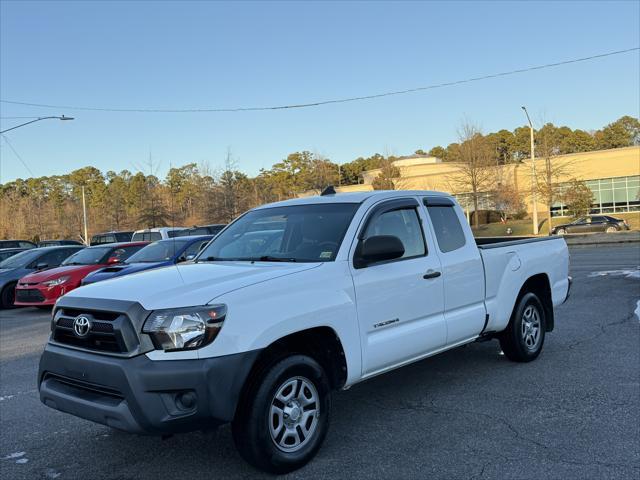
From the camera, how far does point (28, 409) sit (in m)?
5.70

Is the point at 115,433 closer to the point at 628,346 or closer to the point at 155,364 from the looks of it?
the point at 155,364

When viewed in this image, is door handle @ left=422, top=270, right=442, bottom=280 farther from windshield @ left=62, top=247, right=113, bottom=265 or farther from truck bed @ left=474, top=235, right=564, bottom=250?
windshield @ left=62, top=247, right=113, bottom=265

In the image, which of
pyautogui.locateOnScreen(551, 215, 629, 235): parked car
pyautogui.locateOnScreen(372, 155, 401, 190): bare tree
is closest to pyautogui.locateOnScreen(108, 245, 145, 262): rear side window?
pyautogui.locateOnScreen(551, 215, 629, 235): parked car

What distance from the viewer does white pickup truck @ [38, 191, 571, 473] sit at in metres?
3.54

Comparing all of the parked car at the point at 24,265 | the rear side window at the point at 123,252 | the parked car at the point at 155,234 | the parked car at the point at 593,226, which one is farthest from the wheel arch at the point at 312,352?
the parked car at the point at 593,226

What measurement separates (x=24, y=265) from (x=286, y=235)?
1287 centimetres

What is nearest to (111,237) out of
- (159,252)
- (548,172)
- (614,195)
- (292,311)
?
(159,252)

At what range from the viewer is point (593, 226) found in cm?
3556

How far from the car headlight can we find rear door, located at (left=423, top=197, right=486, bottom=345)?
245 centimetres

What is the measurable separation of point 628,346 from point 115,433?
5866 mm

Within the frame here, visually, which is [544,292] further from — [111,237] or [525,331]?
[111,237]

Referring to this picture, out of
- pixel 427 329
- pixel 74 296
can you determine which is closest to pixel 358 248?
pixel 427 329

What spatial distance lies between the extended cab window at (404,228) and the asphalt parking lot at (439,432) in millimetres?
1411

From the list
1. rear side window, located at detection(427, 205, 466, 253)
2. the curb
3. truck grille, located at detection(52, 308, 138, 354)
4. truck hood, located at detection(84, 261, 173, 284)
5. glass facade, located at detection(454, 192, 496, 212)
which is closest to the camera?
truck grille, located at detection(52, 308, 138, 354)
